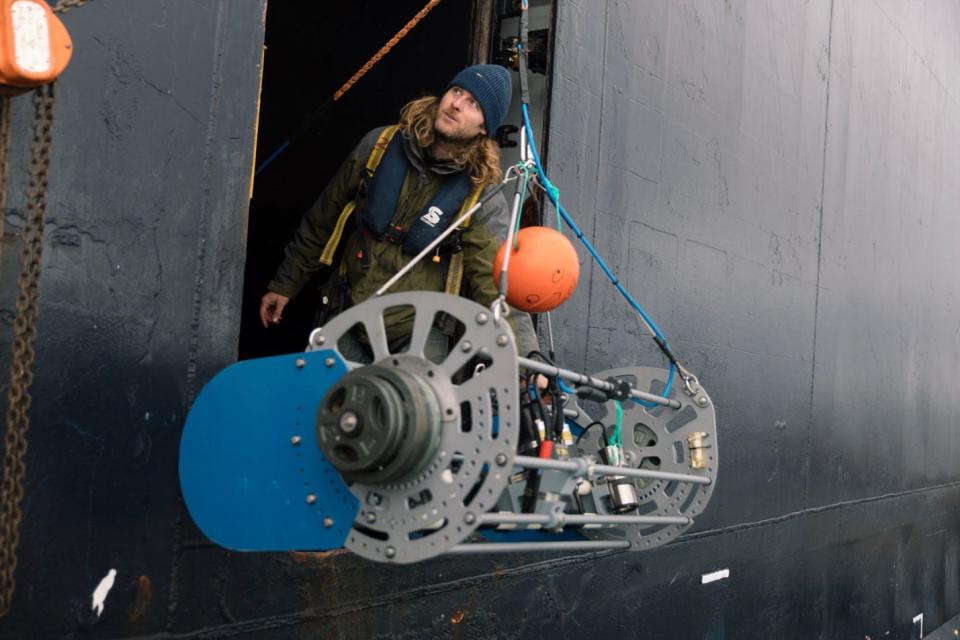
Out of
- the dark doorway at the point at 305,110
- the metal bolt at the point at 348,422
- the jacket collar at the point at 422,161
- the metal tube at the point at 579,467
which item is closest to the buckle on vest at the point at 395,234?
the jacket collar at the point at 422,161

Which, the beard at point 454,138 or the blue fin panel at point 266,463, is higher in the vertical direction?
the beard at point 454,138

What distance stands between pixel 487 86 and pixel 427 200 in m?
0.41

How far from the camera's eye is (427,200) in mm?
3305

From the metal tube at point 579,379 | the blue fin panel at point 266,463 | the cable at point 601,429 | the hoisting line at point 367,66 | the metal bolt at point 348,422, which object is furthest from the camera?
the hoisting line at point 367,66

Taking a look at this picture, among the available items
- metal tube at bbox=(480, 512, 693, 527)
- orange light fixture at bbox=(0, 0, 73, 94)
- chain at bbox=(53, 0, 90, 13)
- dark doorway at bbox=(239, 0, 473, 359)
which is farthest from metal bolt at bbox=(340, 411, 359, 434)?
dark doorway at bbox=(239, 0, 473, 359)

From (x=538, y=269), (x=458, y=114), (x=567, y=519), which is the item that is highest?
(x=458, y=114)

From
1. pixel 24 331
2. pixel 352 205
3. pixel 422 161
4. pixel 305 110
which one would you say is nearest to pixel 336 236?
pixel 352 205

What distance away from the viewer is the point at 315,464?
2.36 meters

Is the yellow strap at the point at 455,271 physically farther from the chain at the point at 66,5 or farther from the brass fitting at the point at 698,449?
the chain at the point at 66,5

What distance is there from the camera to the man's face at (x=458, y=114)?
3172mm

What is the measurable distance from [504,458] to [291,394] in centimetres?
56

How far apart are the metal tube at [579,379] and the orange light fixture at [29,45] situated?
114 cm

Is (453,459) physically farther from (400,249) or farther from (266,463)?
(400,249)

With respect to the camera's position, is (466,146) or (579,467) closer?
(579,467)
